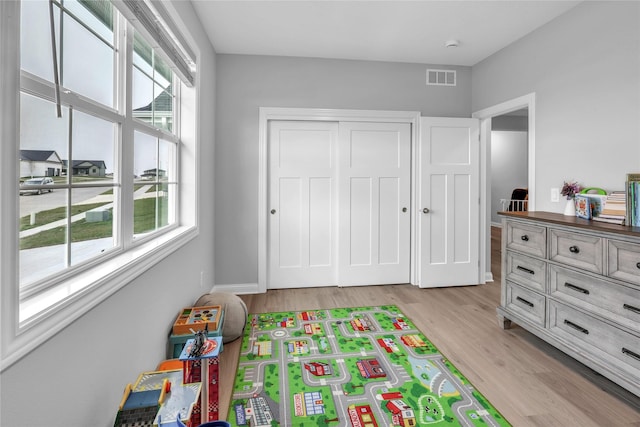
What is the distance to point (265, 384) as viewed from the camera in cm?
203

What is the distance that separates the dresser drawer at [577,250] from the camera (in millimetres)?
1983

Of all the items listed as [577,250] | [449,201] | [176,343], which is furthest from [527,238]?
[176,343]

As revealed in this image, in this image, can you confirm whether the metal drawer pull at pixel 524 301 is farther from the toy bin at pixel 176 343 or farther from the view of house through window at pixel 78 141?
the view of house through window at pixel 78 141

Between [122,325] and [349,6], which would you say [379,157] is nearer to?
[349,6]

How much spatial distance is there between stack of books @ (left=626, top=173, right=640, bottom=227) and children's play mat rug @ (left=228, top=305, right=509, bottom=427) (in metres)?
1.43

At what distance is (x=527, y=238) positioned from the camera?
2.54 m

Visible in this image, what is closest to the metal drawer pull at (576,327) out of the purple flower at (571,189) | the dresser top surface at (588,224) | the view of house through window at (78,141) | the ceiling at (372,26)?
the dresser top surface at (588,224)

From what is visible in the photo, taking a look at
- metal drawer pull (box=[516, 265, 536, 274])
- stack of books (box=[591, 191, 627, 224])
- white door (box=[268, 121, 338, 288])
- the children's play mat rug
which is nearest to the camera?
the children's play mat rug

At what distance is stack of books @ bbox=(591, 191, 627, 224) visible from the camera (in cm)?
213

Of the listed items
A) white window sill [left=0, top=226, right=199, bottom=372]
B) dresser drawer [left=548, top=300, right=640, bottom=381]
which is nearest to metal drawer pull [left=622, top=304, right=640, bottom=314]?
dresser drawer [left=548, top=300, right=640, bottom=381]

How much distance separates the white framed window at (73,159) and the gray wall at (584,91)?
2.99 m

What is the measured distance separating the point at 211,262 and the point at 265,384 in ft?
5.73

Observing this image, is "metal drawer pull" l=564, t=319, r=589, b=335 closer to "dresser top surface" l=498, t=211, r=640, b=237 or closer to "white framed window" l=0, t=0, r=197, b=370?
"dresser top surface" l=498, t=211, r=640, b=237

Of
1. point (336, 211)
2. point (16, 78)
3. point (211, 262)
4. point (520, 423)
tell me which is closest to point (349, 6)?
point (336, 211)
